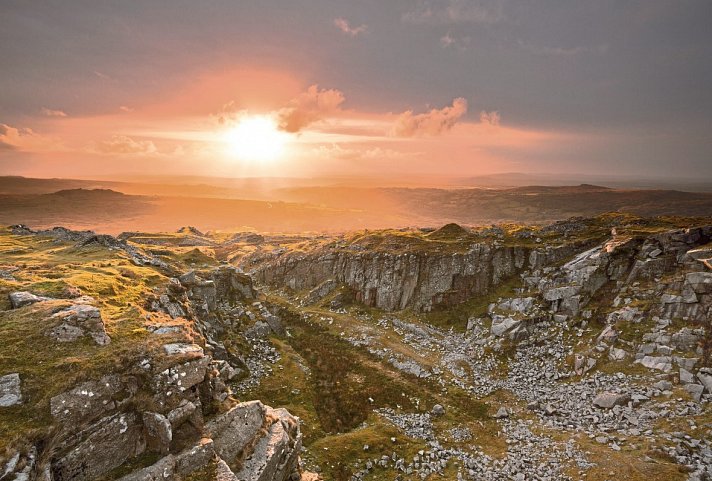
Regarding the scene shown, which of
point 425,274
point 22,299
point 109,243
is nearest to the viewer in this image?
point 22,299

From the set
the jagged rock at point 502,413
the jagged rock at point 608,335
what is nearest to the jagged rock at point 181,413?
the jagged rock at point 502,413

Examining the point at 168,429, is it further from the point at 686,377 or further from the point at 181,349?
the point at 686,377

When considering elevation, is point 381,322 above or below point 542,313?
below

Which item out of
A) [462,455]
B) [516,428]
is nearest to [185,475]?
[462,455]

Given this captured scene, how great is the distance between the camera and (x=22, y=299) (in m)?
27.5

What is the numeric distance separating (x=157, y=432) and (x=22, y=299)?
17.9m

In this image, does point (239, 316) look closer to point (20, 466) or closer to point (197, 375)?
point (197, 375)

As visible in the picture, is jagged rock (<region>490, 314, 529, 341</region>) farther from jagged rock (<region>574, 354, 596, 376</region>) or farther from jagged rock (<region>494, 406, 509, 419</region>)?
jagged rock (<region>494, 406, 509, 419</region>)

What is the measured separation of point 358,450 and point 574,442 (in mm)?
20523

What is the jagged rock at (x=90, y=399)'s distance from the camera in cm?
1858

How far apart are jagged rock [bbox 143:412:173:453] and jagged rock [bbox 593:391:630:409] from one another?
135 feet

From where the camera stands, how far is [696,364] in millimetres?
37375

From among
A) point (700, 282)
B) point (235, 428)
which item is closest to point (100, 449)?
point (235, 428)

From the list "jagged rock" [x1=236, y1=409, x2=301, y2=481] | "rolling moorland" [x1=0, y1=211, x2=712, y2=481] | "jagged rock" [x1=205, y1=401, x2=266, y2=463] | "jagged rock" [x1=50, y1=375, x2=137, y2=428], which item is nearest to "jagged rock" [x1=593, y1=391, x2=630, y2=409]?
"rolling moorland" [x1=0, y1=211, x2=712, y2=481]
